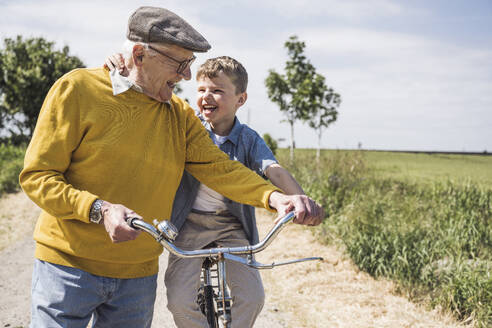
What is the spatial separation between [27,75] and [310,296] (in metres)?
26.6

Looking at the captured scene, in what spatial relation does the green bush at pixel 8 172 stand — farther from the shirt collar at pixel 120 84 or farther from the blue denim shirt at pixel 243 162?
the shirt collar at pixel 120 84

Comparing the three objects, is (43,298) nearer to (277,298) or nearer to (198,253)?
(198,253)

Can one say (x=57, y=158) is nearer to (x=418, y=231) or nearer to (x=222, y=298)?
(x=222, y=298)

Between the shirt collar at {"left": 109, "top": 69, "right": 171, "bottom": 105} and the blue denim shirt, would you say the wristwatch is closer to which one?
the shirt collar at {"left": 109, "top": 69, "right": 171, "bottom": 105}

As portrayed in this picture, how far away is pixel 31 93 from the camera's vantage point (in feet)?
92.2

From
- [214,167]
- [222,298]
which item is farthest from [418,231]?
[222,298]

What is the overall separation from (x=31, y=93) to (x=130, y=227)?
29425 millimetres

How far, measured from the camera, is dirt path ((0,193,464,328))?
490cm

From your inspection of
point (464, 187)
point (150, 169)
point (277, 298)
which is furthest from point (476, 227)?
point (150, 169)

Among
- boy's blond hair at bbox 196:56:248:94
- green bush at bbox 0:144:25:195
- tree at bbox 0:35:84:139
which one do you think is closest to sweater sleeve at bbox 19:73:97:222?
boy's blond hair at bbox 196:56:248:94

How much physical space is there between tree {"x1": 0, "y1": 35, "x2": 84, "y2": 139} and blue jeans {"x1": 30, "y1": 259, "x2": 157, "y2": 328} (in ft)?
90.3

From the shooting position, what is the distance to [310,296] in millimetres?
5707

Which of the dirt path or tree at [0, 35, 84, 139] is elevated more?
tree at [0, 35, 84, 139]

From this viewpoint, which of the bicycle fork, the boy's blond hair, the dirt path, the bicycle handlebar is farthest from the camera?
the dirt path
